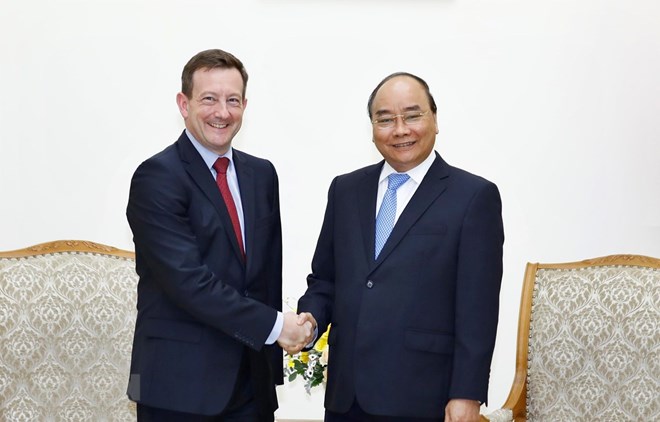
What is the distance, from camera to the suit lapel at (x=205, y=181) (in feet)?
9.35

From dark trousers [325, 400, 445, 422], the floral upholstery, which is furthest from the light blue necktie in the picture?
the floral upholstery

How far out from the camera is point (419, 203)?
9.26 feet

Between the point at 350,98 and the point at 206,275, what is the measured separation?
81.3 inches

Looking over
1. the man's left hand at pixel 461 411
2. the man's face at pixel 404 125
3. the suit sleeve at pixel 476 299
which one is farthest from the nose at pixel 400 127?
the man's left hand at pixel 461 411

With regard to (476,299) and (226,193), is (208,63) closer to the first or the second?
(226,193)

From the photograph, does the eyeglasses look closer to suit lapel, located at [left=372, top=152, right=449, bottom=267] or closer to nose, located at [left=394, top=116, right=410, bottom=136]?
nose, located at [left=394, top=116, right=410, bottom=136]

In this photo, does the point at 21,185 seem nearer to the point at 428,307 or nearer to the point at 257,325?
the point at 257,325

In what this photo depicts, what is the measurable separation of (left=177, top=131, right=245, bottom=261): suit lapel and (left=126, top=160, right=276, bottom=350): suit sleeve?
0.17 ft

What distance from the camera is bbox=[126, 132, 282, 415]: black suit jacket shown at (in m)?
2.76

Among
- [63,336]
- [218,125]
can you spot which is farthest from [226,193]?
[63,336]

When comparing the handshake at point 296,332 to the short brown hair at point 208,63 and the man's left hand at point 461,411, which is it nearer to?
the man's left hand at point 461,411

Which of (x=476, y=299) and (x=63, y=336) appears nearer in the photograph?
(x=476, y=299)

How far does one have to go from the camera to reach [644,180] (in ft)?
14.9

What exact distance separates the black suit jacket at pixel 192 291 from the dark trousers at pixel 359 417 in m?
0.25
